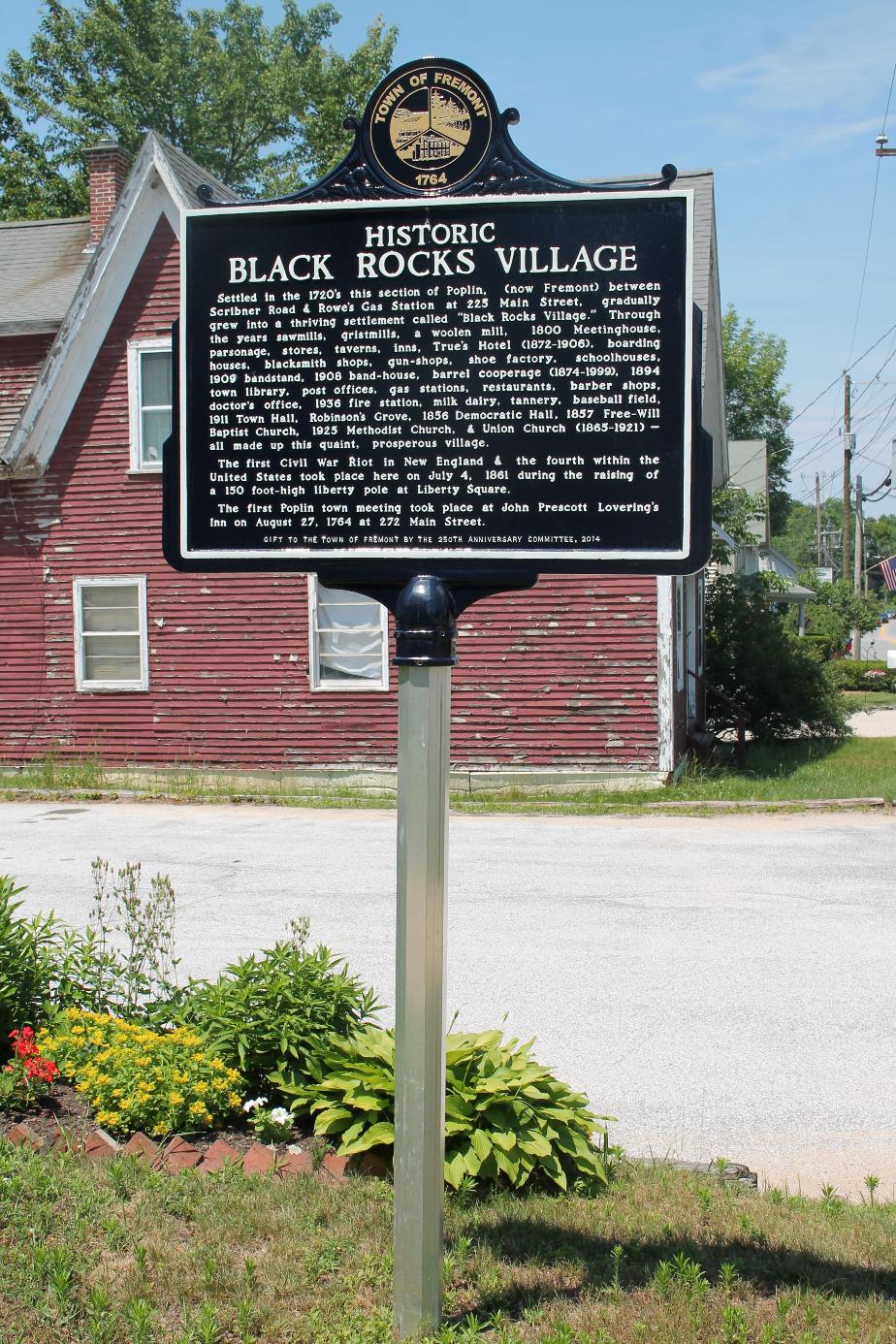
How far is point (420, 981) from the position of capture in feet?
11.6

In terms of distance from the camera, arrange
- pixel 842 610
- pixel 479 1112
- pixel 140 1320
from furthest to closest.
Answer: pixel 842 610, pixel 479 1112, pixel 140 1320

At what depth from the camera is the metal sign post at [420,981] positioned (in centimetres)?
346

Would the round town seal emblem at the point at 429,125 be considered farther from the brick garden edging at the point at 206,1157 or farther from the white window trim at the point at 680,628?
the white window trim at the point at 680,628

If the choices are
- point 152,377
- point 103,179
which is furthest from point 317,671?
point 103,179

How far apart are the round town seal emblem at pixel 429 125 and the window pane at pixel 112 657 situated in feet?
51.3

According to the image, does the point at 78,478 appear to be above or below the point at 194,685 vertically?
above

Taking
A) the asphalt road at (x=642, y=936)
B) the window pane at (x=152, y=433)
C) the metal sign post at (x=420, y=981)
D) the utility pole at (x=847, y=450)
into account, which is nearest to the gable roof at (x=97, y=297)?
the window pane at (x=152, y=433)

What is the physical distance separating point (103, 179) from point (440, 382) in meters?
19.4

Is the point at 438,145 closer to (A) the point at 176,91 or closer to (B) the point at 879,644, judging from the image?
(A) the point at 176,91

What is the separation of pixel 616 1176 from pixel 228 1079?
1419 millimetres

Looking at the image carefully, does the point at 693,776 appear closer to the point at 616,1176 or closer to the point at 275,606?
the point at 275,606

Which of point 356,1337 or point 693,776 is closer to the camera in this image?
point 356,1337

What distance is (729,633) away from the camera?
→ 2220 cm

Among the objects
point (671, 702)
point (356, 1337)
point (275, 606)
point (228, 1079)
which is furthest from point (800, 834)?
point (356, 1337)
